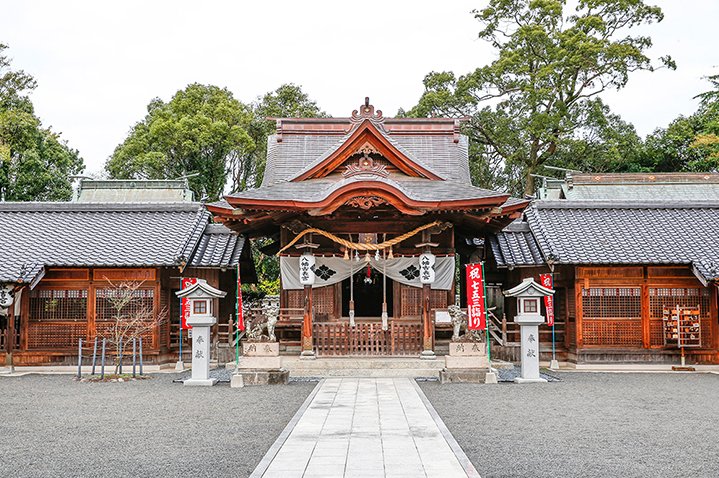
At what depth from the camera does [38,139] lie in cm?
3103

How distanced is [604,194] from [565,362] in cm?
945

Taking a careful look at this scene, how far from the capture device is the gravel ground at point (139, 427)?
6770 mm

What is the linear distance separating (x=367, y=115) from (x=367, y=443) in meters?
11.3

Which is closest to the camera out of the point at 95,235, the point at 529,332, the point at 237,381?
the point at 237,381

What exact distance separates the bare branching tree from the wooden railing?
442 cm

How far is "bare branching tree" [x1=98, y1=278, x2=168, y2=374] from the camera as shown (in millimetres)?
16062

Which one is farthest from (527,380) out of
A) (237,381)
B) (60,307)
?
(60,307)

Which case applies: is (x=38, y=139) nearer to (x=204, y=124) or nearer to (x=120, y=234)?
(x=204, y=124)

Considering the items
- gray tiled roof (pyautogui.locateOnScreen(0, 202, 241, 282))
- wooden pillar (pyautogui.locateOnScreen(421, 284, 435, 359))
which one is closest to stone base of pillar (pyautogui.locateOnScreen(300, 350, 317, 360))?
wooden pillar (pyautogui.locateOnScreen(421, 284, 435, 359))

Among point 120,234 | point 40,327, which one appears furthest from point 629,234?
point 40,327

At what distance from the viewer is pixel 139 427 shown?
28.8 ft

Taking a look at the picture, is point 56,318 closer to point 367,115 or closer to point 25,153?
point 367,115

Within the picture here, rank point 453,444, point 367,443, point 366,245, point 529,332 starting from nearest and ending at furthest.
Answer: point 453,444, point 367,443, point 529,332, point 366,245

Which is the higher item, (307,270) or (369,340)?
(307,270)
